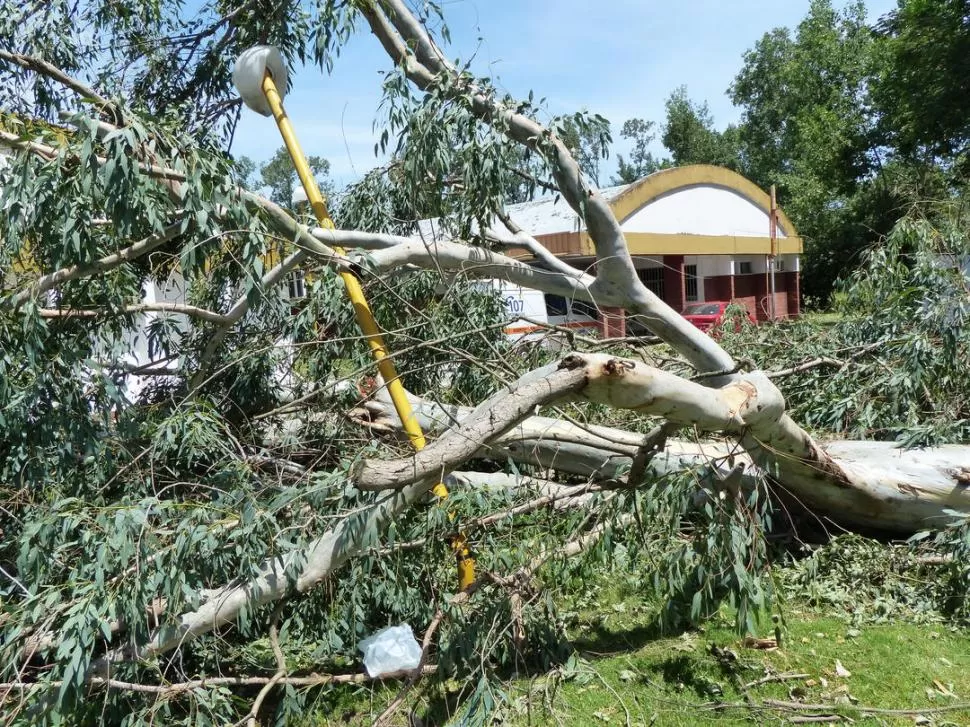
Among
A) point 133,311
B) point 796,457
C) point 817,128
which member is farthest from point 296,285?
point 817,128

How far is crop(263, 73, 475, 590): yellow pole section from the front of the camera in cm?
409

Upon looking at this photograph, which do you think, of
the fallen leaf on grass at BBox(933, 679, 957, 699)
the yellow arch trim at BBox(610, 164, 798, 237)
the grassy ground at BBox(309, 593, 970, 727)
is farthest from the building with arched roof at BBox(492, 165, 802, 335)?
the fallen leaf on grass at BBox(933, 679, 957, 699)

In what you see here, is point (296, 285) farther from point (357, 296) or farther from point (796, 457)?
point (796, 457)

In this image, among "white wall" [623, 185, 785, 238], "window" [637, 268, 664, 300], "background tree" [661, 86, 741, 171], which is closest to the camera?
"white wall" [623, 185, 785, 238]

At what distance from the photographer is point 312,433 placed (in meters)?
4.96

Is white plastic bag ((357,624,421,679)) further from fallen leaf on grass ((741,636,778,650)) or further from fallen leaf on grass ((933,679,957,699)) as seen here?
fallen leaf on grass ((933,679,957,699))

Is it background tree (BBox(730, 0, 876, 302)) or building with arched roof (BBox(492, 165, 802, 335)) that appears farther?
background tree (BBox(730, 0, 876, 302))

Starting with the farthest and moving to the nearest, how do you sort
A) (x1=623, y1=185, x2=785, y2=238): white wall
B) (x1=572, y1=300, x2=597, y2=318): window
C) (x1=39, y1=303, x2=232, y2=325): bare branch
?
(x1=623, y1=185, x2=785, y2=238): white wall, (x1=572, y1=300, x2=597, y2=318): window, (x1=39, y1=303, x2=232, y2=325): bare branch

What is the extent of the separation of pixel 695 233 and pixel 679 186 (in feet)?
4.00

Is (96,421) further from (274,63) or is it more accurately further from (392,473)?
(274,63)

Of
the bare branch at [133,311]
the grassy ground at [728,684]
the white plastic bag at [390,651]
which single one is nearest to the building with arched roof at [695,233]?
the bare branch at [133,311]

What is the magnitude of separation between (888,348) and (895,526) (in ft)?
4.92

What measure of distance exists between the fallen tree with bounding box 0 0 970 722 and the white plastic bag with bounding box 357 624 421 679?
20 cm

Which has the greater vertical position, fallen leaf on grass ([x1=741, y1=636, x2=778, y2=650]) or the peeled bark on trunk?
the peeled bark on trunk
